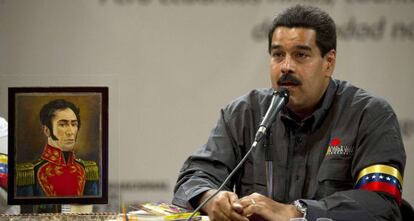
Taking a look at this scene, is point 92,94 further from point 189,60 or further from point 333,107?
point 189,60

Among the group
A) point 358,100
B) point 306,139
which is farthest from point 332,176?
point 358,100

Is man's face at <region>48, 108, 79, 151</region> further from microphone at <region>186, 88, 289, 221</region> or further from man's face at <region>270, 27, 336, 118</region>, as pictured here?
man's face at <region>270, 27, 336, 118</region>

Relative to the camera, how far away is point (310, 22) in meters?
2.54

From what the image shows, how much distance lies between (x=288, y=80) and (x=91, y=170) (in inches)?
33.9

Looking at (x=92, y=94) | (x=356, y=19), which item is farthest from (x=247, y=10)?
(x=92, y=94)

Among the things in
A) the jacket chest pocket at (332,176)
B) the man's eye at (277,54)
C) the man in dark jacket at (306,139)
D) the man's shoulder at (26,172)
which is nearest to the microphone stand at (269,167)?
the man in dark jacket at (306,139)

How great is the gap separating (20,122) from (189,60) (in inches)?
63.1

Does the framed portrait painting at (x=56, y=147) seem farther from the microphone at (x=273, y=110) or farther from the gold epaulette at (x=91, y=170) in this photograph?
the microphone at (x=273, y=110)

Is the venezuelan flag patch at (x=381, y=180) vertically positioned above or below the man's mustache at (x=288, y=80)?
below

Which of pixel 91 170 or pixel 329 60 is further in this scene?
pixel 329 60

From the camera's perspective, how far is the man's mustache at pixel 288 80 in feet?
8.18

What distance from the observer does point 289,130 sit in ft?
8.36

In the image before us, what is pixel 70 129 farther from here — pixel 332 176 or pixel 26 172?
pixel 332 176

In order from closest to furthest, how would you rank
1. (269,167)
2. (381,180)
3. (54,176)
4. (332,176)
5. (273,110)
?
(54,176), (273,110), (381,180), (332,176), (269,167)
